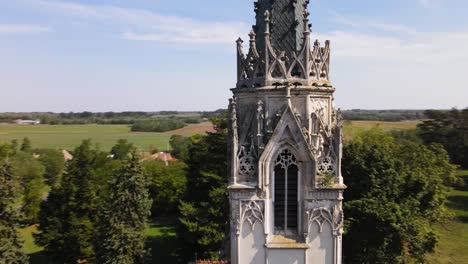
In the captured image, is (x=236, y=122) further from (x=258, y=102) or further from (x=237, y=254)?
(x=237, y=254)

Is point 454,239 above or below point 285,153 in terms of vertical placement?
below

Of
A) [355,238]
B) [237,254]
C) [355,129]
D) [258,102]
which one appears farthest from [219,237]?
[355,129]

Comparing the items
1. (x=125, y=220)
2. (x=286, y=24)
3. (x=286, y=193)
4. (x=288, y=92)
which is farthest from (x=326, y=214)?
(x=125, y=220)

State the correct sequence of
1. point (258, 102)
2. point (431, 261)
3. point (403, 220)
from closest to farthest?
point (258, 102), point (403, 220), point (431, 261)

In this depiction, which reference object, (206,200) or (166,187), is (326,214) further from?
(166,187)

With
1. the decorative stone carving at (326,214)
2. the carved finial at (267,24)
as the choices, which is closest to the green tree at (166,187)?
the decorative stone carving at (326,214)

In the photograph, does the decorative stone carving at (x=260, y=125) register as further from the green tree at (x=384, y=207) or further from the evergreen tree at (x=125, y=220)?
the evergreen tree at (x=125, y=220)
